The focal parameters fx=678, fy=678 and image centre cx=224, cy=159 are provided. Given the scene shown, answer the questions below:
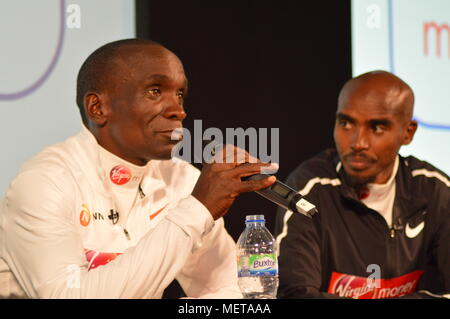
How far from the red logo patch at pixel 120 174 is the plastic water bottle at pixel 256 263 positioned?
16.1 inches

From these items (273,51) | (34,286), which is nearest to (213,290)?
(34,286)

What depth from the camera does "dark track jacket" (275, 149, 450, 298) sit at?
266 cm

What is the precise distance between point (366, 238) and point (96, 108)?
1.23 meters

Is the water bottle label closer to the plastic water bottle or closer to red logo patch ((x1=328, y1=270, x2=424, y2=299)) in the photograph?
the plastic water bottle

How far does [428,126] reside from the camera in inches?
148

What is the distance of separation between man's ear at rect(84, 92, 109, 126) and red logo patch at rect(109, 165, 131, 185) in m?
0.16

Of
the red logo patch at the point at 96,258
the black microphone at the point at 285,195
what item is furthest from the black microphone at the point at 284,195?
the red logo patch at the point at 96,258

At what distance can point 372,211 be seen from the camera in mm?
2730

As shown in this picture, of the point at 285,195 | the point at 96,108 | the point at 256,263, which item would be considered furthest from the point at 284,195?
the point at 96,108

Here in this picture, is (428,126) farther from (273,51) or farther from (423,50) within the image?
(273,51)

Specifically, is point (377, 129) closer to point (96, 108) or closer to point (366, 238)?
point (366, 238)

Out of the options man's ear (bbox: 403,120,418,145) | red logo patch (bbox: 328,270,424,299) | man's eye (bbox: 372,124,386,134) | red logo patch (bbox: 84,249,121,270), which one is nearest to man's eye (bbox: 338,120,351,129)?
man's eye (bbox: 372,124,386,134)

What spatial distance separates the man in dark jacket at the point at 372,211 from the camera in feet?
8.77

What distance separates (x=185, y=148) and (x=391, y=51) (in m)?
1.66
